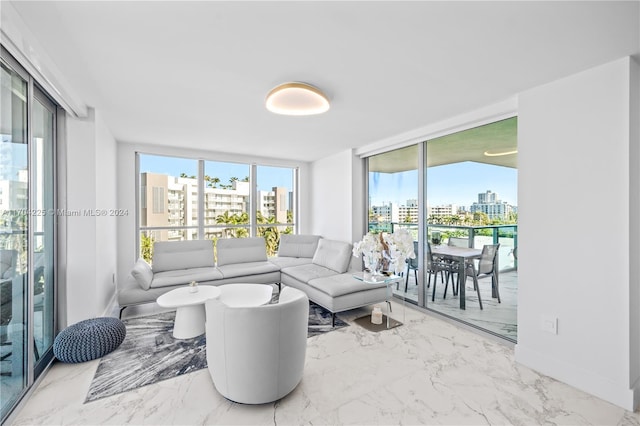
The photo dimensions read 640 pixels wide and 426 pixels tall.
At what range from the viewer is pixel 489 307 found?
3.12 meters

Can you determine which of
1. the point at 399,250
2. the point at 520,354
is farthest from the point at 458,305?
the point at 399,250

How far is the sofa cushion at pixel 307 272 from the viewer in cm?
392

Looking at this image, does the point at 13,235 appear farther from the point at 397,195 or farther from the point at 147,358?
the point at 397,195

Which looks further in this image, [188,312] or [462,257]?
[462,257]

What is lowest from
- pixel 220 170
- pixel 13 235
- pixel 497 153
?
pixel 13 235

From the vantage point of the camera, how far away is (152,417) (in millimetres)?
1816

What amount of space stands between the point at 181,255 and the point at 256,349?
3.04m

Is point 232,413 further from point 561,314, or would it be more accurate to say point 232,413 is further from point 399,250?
point 561,314

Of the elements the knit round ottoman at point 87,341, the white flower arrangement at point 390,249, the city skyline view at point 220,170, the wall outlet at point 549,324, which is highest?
the city skyline view at point 220,170

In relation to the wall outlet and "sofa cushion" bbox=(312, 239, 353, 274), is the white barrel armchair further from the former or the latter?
"sofa cushion" bbox=(312, 239, 353, 274)

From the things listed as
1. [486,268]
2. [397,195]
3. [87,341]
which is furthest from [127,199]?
[486,268]

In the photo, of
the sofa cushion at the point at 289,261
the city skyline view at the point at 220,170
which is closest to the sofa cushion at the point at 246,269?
the sofa cushion at the point at 289,261

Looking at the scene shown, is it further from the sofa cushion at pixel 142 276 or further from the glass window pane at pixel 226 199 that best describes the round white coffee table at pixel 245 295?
the glass window pane at pixel 226 199

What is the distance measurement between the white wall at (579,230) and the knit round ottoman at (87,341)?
3.63 metres
